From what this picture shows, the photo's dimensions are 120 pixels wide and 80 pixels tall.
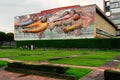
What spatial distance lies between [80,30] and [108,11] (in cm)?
4940

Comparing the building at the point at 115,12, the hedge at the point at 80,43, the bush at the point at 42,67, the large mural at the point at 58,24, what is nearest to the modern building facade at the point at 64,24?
the large mural at the point at 58,24

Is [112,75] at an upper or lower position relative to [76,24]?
lower

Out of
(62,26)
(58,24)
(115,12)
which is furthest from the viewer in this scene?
(115,12)

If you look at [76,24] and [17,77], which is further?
[76,24]

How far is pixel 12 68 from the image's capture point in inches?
692

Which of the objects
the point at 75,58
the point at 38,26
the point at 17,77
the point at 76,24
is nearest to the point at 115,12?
the point at 38,26

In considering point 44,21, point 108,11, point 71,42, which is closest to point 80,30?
point 71,42

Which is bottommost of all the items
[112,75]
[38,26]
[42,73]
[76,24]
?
[42,73]

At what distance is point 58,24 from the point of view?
6062 cm

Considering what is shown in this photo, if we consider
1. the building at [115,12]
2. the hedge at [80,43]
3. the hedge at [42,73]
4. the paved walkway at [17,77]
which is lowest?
the paved walkway at [17,77]

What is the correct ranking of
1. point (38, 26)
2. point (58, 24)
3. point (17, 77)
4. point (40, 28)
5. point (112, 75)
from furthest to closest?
point (38, 26) < point (40, 28) < point (58, 24) < point (17, 77) < point (112, 75)

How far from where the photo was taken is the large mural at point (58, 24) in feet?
181

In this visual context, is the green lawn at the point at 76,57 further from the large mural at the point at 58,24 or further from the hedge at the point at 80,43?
the large mural at the point at 58,24

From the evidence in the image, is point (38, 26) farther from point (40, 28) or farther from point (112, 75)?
point (112, 75)
